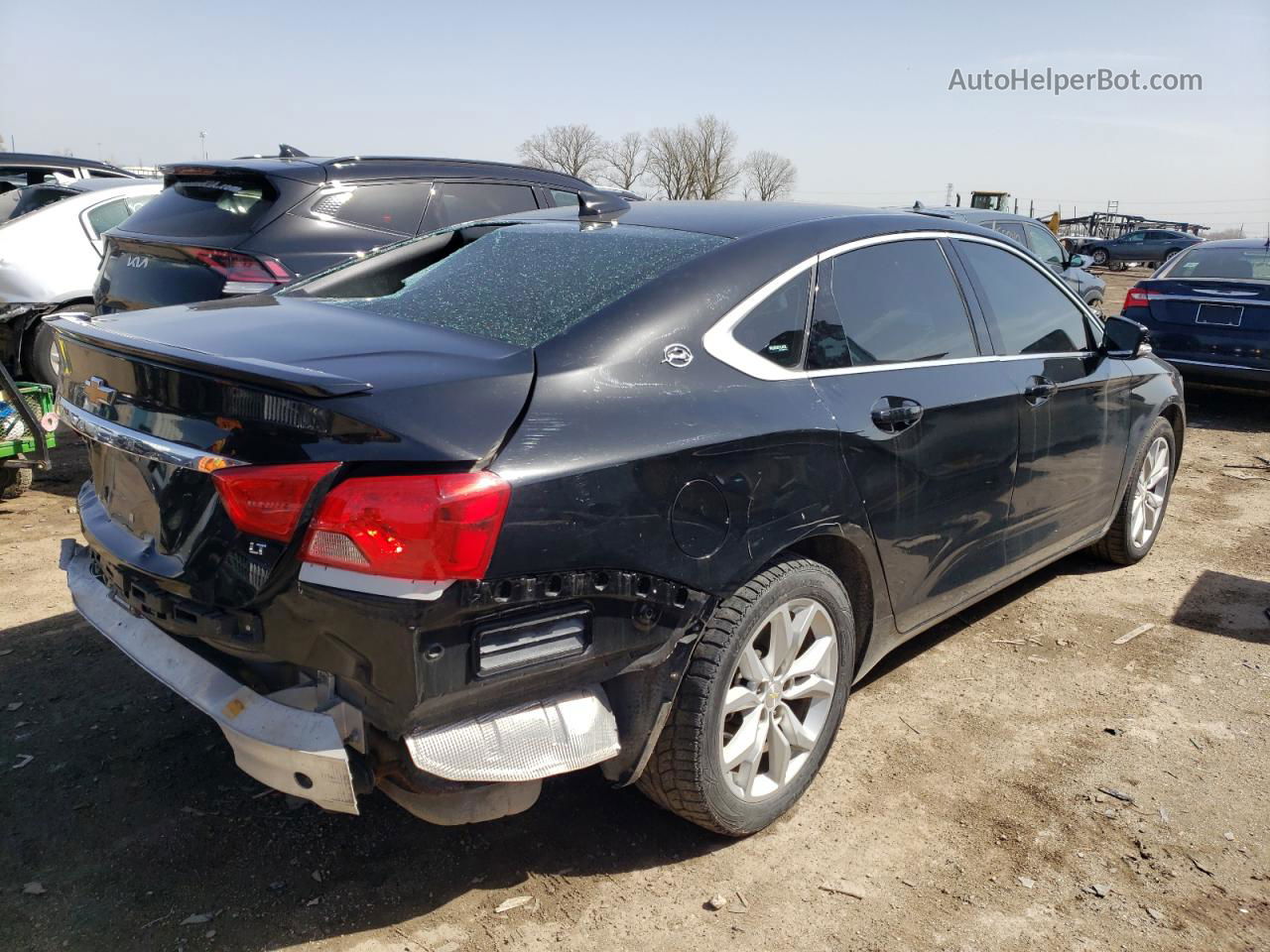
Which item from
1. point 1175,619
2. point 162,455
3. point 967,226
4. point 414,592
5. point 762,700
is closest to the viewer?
point 414,592

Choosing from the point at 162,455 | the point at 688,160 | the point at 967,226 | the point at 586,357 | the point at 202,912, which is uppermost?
the point at 688,160

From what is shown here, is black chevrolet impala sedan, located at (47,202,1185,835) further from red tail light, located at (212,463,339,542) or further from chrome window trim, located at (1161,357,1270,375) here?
chrome window trim, located at (1161,357,1270,375)

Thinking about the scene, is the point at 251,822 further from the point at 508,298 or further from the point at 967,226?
the point at 967,226

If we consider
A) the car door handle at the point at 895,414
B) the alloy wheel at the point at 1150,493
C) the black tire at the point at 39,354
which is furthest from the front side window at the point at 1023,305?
the black tire at the point at 39,354

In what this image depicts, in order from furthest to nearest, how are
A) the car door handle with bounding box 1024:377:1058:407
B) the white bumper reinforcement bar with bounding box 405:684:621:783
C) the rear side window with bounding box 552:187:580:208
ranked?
the rear side window with bounding box 552:187:580:208 < the car door handle with bounding box 1024:377:1058:407 < the white bumper reinforcement bar with bounding box 405:684:621:783

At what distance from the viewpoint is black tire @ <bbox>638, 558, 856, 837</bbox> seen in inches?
102

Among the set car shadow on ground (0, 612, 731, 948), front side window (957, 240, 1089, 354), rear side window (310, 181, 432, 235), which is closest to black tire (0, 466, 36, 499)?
rear side window (310, 181, 432, 235)

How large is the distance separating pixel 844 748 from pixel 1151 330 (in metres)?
7.30

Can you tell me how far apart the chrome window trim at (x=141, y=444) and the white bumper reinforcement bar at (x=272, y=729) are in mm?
476

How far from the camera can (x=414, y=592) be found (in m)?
2.07

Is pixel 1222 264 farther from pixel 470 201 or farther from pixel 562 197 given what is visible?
pixel 470 201

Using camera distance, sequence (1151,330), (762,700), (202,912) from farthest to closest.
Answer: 1. (1151,330)
2. (762,700)
3. (202,912)

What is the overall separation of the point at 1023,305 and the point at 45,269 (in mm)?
7047

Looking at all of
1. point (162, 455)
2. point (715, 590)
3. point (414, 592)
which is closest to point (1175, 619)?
point (715, 590)
